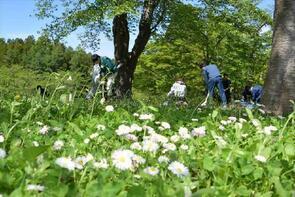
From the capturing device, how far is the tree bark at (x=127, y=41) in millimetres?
23422

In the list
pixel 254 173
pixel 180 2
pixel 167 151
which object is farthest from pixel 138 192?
pixel 180 2

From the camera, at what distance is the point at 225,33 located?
3322 cm

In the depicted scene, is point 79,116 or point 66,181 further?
point 79,116

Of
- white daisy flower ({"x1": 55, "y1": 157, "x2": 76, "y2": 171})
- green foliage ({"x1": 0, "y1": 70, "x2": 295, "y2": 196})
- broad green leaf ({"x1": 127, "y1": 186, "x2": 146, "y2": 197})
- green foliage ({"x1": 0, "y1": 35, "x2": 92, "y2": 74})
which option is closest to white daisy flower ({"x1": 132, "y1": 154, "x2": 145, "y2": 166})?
green foliage ({"x1": 0, "y1": 70, "x2": 295, "y2": 196})

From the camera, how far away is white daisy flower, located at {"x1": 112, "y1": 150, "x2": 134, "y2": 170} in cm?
193

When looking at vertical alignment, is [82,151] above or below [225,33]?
below

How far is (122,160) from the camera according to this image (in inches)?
78.6

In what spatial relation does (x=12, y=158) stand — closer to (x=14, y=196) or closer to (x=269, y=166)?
(x=14, y=196)

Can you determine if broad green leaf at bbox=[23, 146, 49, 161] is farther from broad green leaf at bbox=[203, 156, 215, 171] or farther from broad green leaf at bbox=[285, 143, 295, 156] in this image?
broad green leaf at bbox=[285, 143, 295, 156]

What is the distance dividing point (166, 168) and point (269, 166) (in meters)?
0.42

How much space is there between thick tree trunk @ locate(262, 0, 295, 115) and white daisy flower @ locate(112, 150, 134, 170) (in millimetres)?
5843

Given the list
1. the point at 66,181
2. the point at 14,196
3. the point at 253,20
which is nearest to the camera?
the point at 14,196

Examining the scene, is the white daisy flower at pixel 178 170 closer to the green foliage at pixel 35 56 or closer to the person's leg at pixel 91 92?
the person's leg at pixel 91 92

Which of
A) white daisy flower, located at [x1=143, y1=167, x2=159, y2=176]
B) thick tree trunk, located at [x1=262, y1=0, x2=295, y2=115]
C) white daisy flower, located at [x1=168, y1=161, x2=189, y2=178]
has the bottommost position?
white daisy flower, located at [x1=143, y1=167, x2=159, y2=176]
